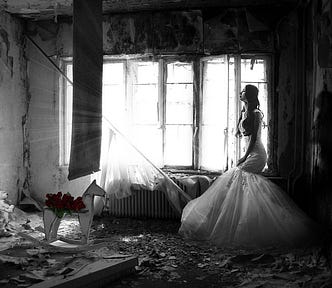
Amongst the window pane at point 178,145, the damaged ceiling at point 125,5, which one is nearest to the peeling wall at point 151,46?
the damaged ceiling at point 125,5

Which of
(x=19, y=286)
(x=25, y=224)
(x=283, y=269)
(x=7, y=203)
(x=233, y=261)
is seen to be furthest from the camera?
(x=7, y=203)

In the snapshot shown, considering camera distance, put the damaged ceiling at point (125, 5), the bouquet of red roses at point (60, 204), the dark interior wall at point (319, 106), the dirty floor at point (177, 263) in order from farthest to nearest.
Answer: the damaged ceiling at point (125, 5) < the bouquet of red roses at point (60, 204) < the dark interior wall at point (319, 106) < the dirty floor at point (177, 263)

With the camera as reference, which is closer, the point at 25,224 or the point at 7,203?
the point at 25,224

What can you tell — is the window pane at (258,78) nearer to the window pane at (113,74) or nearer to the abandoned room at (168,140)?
the abandoned room at (168,140)

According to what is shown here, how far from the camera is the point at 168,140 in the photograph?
17.7 ft

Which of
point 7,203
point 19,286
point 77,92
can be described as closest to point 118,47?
point 77,92

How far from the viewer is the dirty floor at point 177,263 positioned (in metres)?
3.08

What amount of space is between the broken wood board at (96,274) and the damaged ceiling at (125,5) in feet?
10.6

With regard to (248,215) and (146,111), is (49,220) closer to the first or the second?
(248,215)

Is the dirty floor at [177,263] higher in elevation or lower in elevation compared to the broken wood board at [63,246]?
lower

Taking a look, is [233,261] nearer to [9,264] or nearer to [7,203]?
[9,264]

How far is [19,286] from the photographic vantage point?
2.89 m

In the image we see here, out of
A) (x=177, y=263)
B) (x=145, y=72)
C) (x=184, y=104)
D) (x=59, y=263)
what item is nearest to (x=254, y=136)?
(x=184, y=104)

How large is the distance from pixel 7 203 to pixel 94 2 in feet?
9.90
